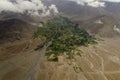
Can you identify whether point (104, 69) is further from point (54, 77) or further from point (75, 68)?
point (54, 77)

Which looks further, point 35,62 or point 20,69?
point 35,62

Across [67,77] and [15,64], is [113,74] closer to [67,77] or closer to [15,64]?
[67,77]

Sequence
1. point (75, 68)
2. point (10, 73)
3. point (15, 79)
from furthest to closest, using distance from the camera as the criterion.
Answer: point (75, 68) → point (10, 73) → point (15, 79)

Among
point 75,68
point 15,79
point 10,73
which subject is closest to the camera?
point 15,79

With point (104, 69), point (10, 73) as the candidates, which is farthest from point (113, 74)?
point (10, 73)

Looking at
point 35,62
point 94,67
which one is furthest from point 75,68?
point 35,62

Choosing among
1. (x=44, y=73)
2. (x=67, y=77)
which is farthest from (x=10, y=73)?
(x=67, y=77)

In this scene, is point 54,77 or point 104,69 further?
point 104,69
